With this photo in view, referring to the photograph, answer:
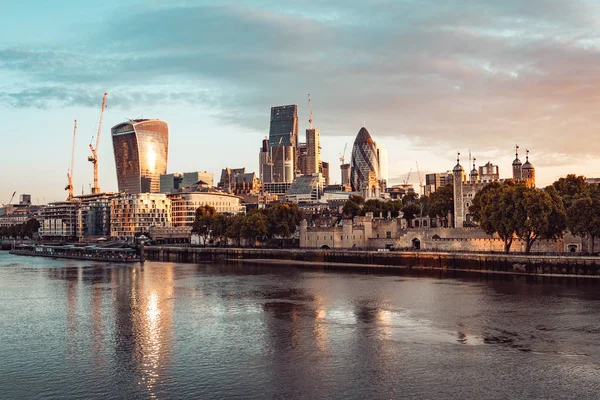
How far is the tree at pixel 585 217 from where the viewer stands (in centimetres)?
7162

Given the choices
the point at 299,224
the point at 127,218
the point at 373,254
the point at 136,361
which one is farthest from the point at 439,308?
the point at 127,218

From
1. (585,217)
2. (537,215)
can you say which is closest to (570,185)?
(537,215)

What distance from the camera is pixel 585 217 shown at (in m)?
72.4

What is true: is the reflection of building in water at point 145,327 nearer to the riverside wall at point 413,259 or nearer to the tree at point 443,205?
the riverside wall at point 413,259

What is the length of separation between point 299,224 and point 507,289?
64.6 m

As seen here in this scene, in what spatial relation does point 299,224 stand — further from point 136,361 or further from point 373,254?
point 136,361

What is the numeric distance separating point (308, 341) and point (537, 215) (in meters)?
45.8

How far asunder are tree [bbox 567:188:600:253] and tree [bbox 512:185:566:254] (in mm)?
2826

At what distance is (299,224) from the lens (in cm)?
12312

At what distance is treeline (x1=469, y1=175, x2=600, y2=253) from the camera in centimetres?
7250

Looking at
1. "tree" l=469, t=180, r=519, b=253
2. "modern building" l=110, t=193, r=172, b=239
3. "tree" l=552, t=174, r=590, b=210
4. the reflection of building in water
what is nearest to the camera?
the reflection of building in water

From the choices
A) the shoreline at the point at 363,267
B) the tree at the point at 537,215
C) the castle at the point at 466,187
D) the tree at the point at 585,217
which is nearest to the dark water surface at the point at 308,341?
the shoreline at the point at 363,267

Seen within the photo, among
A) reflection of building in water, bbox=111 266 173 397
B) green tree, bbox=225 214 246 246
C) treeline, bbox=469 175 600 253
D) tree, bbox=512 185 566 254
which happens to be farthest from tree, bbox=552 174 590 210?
reflection of building in water, bbox=111 266 173 397

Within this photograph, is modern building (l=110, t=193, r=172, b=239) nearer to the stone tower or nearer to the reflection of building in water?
the stone tower
